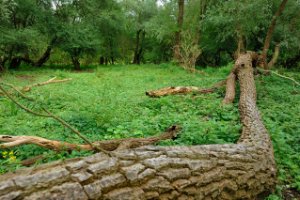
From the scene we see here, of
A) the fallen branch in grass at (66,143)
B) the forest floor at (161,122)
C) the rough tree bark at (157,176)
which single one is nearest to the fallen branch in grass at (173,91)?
the forest floor at (161,122)

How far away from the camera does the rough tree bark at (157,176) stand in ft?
6.00

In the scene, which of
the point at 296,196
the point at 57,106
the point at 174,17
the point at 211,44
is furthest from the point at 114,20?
the point at 296,196

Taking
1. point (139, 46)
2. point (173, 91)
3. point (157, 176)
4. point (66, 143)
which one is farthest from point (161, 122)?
point (139, 46)

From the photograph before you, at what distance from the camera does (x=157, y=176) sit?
89.4 inches

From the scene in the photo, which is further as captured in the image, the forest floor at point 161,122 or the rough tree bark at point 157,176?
the forest floor at point 161,122

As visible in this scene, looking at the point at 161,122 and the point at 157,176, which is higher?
the point at 157,176

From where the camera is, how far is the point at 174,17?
2297 centimetres

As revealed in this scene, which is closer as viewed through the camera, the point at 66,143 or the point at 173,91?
the point at 66,143

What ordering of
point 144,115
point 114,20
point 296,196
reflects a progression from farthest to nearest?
point 114,20
point 144,115
point 296,196

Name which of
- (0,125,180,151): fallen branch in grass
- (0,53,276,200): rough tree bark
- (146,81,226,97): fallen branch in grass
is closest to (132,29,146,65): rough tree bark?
(146,81,226,97): fallen branch in grass

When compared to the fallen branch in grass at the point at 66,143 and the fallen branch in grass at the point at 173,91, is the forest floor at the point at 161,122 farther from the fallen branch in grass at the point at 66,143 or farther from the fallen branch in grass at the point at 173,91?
the fallen branch in grass at the point at 173,91

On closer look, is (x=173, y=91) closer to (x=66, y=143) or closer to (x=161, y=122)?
(x=161, y=122)

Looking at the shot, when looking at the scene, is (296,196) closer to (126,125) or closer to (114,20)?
(126,125)

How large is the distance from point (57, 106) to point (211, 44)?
1810 centimetres
